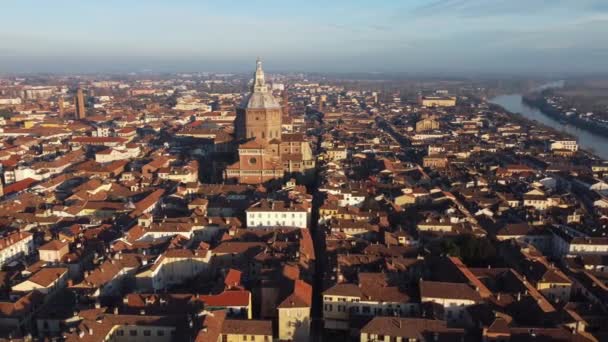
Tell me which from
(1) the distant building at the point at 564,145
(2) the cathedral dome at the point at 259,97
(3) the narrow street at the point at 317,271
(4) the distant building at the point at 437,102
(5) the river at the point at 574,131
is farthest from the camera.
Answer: (4) the distant building at the point at 437,102

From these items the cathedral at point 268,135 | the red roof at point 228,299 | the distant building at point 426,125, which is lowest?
the distant building at point 426,125

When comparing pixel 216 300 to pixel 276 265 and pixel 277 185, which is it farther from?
pixel 277 185

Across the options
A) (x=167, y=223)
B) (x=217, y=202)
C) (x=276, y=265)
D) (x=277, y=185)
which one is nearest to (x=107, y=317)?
(x=276, y=265)

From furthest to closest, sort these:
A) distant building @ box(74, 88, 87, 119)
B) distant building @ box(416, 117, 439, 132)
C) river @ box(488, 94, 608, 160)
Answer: distant building @ box(74, 88, 87, 119) → distant building @ box(416, 117, 439, 132) → river @ box(488, 94, 608, 160)

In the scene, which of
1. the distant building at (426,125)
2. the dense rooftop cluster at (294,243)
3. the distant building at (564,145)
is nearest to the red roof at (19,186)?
the dense rooftop cluster at (294,243)

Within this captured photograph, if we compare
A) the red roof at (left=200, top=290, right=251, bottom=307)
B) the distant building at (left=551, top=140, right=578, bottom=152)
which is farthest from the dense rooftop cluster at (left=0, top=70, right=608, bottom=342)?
the distant building at (left=551, top=140, right=578, bottom=152)

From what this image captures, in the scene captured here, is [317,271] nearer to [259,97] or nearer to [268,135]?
[268,135]

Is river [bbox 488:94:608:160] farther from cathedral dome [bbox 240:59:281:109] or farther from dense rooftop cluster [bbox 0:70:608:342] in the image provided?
cathedral dome [bbox 240:59:281:109]

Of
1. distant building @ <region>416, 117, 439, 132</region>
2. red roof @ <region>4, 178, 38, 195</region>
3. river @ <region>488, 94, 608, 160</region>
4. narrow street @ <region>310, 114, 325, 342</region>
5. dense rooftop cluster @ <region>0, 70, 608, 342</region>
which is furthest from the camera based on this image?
distant building @ <region>416, 117, 439, 132</region>

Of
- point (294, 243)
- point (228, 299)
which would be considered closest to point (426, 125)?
point (294, 243)

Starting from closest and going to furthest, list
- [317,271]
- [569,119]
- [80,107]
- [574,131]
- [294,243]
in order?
[317,271]
[294,243]
[574,131]
[80,107]
[569,119]

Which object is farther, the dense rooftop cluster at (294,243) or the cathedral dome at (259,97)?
the cathedral dome at (259,97)

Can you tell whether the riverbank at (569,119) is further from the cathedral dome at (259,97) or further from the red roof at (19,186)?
the red roof at (19,186)
